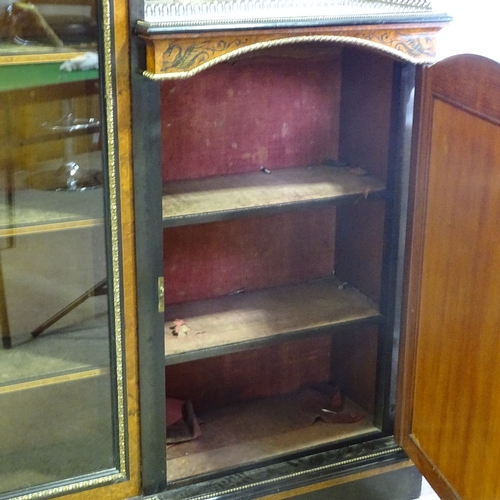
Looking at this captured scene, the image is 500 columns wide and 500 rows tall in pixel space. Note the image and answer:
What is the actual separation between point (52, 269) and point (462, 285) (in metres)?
0.76

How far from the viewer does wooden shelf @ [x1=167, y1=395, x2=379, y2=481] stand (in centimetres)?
166

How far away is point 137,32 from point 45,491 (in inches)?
35.8

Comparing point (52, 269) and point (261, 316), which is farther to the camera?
point (261, 316)

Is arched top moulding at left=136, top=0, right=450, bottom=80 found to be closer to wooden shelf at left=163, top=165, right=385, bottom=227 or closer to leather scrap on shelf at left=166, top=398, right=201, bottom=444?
wooden shelf at left=163, top=165, right=385, bottom=227

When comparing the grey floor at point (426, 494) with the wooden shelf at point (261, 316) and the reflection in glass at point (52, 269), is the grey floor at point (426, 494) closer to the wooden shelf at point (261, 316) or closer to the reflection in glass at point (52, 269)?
the wooden shelf at point (261, 316)

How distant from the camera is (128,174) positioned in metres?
1.32

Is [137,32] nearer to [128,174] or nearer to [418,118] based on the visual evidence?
[128,174]

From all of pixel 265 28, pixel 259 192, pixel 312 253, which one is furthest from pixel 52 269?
pixel 312 253

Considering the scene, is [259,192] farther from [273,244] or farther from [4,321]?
[4,321]

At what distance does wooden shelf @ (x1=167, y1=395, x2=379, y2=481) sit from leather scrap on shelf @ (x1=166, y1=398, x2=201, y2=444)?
18mm

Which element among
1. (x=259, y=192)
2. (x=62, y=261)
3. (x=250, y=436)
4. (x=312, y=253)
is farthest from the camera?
(x=312, y=253)

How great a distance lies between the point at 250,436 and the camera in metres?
1.76

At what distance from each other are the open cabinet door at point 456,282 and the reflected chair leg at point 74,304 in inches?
24.6

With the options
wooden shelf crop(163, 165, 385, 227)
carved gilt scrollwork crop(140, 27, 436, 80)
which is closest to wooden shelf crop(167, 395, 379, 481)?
wooden shelf crop(163, 165, 385, 227)
